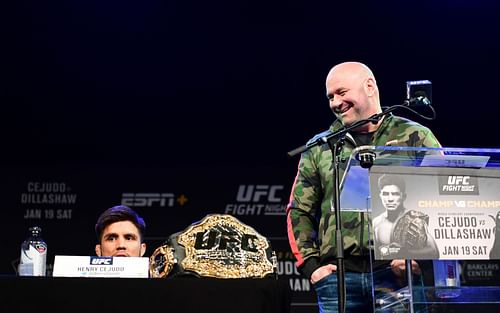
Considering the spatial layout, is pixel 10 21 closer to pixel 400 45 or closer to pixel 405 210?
pixel 400 45

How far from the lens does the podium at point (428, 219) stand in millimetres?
1682

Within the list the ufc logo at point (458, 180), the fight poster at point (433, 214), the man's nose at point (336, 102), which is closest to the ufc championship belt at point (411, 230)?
the fight poster at point (433, 214)

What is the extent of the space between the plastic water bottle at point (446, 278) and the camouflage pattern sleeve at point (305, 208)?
0.95 m

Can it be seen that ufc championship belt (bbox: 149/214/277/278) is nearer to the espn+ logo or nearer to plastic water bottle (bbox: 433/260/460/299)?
the espn+ logo

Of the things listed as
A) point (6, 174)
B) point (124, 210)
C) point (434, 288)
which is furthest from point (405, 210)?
point (6, 174)

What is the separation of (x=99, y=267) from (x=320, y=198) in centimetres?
112

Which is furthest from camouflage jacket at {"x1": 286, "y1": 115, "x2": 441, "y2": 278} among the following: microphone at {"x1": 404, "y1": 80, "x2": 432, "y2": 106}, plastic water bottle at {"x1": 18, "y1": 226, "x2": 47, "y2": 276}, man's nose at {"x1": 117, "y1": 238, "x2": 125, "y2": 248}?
plastic water bottle at {"x1": 18, "y1": 226, "x2": 47, "y2": 276}

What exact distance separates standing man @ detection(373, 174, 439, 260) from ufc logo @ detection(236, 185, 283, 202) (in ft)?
10.1

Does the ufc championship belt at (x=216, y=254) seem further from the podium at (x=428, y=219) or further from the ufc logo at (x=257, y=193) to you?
the ufc logo at (x=257, y=193)

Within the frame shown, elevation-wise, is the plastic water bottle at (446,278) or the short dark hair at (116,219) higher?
the short dark hair at (116,219)

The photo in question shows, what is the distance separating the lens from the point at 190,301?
1712mm

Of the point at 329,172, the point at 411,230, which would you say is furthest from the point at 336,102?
the point at 411,230

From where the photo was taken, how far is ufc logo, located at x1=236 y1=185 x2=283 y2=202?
479 centimetres

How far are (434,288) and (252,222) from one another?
3.09 m
